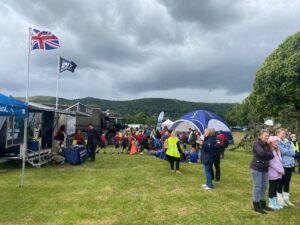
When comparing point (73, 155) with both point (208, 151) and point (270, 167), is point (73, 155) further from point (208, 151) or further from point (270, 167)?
point (270, 167)

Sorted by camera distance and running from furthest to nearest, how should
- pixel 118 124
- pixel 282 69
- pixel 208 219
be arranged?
pixel 118 124 → pixel 282 69 → pixel 208 219

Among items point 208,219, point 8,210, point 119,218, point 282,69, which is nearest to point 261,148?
point 208,219

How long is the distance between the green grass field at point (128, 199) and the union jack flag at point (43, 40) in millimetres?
4882

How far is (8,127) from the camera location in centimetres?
1261

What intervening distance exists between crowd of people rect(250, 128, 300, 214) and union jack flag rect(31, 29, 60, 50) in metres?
9.21

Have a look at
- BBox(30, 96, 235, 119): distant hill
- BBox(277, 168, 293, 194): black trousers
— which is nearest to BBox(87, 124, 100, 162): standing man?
BBox(277, 168, 293, 194): black trousers

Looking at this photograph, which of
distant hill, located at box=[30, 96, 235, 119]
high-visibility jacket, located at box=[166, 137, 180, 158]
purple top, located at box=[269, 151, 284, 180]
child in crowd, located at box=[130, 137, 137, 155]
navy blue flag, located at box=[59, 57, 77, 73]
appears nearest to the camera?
purple top, located at box=[269, 151, 284, 180]

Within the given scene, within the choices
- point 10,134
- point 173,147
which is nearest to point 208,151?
point 173,147

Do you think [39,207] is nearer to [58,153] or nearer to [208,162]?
[208,162]

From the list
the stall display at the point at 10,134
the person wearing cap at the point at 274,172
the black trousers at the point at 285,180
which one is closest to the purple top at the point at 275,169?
the person wearing cap at the point at 274,172

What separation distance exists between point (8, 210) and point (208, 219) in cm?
414

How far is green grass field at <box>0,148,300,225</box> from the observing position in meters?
5.96

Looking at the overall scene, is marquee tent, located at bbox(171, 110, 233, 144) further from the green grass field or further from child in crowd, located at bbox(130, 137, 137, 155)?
the green grass field

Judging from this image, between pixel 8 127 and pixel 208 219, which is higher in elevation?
pixel 8 127
